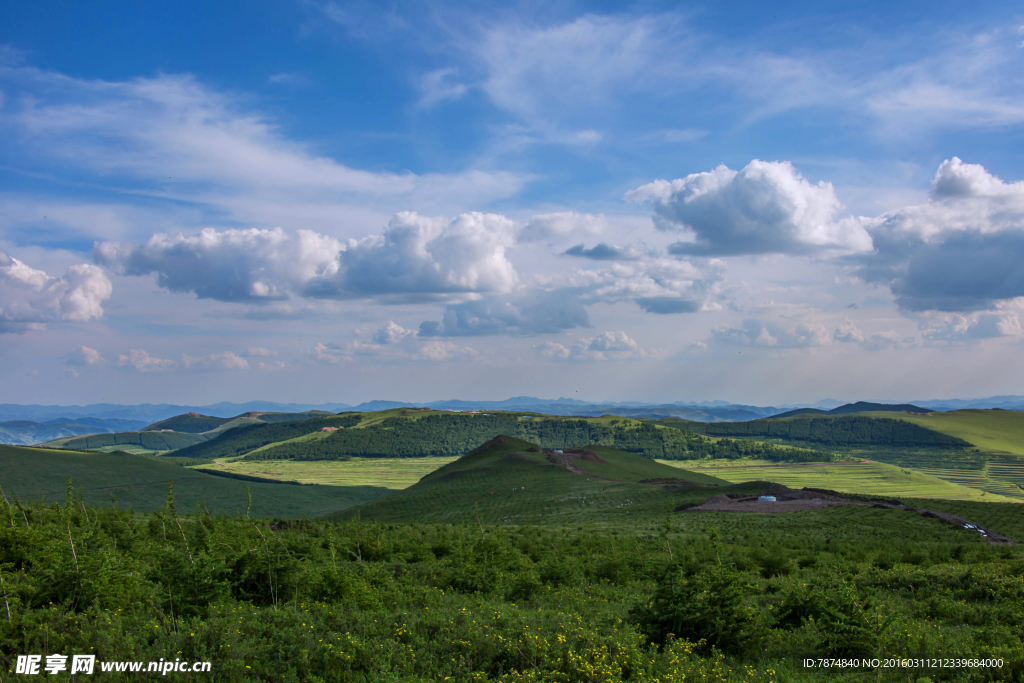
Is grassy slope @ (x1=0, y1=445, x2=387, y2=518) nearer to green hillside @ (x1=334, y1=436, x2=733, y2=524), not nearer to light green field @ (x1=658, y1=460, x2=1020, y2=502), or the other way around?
green hillside @ (x1=334, y1=436, x2=733, y2=524)

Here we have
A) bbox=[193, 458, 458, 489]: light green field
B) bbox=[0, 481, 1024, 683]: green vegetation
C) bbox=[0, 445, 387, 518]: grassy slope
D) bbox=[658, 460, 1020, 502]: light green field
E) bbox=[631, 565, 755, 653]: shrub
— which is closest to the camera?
bbox=[0, 481, 1024, 683]: green vegetation

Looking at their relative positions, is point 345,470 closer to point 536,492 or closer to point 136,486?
point 136,486

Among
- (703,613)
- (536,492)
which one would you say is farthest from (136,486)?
(703,613)

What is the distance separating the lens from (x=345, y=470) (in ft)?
543

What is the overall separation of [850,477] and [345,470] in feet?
447

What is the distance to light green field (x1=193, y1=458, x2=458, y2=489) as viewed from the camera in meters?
138

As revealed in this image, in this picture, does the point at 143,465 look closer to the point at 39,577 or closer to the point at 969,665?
the point at 39,577

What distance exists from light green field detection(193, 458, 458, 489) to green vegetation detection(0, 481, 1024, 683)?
359 ft

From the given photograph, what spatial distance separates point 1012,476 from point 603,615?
18085 centimetres

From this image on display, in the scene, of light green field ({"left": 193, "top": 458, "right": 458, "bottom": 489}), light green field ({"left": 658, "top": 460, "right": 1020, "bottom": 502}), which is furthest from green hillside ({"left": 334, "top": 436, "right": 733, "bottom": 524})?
light green field ({"left": 658, "top": 460, "right": 1020, "bottom": 502})

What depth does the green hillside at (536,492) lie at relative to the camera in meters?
48.9

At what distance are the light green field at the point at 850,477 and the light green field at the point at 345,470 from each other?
7762 centimetres

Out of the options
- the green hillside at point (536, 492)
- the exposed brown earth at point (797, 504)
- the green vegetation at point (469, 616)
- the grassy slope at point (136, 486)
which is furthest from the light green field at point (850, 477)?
the green vegetation at point (469, 616)

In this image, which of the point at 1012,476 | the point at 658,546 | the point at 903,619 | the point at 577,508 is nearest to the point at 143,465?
the point at 577,508
